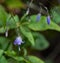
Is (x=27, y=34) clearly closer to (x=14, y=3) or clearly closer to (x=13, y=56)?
(x=13, y=56)

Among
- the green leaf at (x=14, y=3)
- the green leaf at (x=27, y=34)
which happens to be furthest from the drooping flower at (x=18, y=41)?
the green leaf at (x=14, y=3)

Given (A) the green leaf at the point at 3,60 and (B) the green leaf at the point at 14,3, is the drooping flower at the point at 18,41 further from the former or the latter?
(B) the green leaf at the point at 14,3

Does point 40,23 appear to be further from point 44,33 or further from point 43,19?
point 44,33

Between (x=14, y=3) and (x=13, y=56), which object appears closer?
(x=13, y=56)

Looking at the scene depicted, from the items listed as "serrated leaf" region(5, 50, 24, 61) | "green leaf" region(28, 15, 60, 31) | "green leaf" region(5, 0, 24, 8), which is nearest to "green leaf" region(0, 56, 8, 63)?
"serrated leaf" region(5, 50, 24, 61)

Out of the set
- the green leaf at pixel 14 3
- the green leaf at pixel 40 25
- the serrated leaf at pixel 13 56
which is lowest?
the green leaf at pixel 14 3

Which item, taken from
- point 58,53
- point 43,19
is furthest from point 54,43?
point 43,19

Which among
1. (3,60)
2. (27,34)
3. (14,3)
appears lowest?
(14,3)

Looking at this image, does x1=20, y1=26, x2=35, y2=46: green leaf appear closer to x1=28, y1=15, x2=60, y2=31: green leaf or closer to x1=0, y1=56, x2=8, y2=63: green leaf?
x1=28, y1=15, x2=60, y2=31: green leaf

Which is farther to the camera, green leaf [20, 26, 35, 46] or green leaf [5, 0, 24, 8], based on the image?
green leaf [5, 0, 24, 8]

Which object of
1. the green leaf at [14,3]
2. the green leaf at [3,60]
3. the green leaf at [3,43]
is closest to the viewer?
the green leaf at [3,60]

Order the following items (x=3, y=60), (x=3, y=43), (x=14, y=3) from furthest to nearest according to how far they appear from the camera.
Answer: (x=14, y=3)
(x=3, y=43)
(x=3, y=60)

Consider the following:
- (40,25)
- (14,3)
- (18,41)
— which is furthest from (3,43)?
(14,3)
